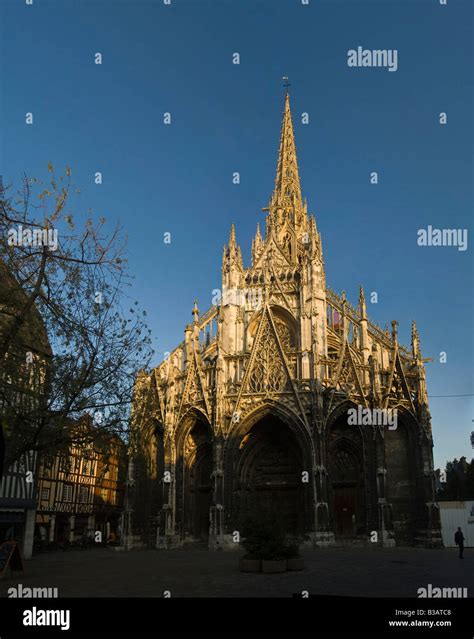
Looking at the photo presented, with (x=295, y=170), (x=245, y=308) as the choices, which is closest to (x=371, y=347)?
(x=245, y=308)

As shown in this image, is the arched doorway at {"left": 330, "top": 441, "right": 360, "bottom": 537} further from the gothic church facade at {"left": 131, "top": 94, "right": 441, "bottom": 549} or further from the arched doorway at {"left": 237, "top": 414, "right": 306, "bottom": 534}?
the arched doorway at {"left": 237, "top": 414, "right": 306, "bottom": 534}

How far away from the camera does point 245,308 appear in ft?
125

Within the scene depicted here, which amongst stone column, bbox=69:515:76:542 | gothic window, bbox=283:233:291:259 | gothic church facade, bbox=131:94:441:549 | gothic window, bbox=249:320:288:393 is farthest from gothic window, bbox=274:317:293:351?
stone column, bbox=69:515:76:542

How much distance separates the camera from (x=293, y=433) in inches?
1235

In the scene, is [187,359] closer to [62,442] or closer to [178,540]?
[178,540]

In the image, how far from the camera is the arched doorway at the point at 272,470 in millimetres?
32031

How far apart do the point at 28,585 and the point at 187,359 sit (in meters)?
21.5

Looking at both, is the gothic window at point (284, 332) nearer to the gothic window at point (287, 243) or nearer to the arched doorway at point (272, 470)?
the arched doorway at point (272, 470)

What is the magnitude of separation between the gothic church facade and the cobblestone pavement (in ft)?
25.6

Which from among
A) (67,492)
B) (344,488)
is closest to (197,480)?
(344,488)

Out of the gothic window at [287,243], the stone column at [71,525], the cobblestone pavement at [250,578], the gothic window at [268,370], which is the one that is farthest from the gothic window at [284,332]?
the stone column at [71,525]

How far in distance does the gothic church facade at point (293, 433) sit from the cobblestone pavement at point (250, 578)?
7799 mm

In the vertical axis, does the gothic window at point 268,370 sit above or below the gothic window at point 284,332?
below

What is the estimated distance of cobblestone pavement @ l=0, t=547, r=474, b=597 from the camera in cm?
1288
